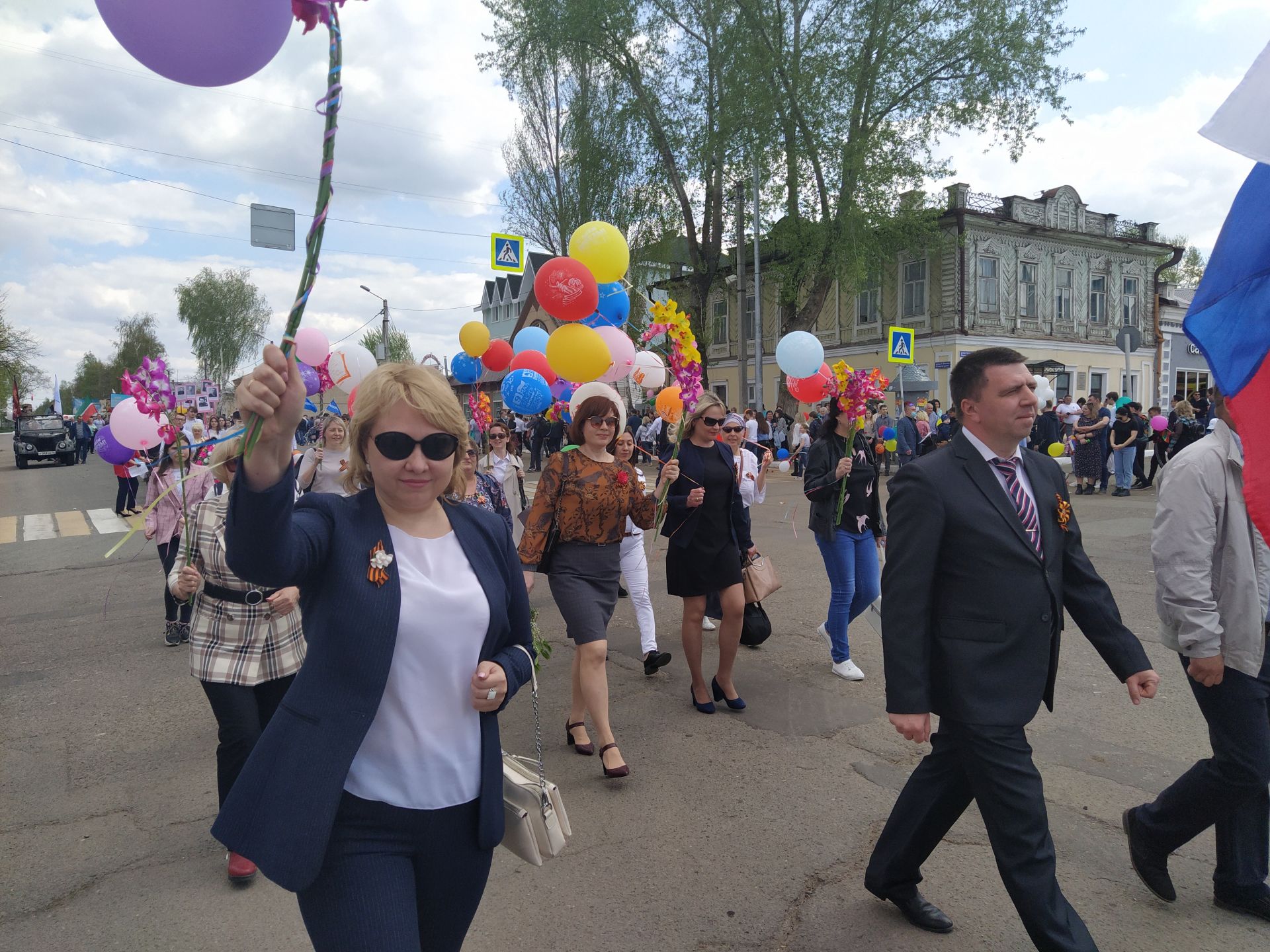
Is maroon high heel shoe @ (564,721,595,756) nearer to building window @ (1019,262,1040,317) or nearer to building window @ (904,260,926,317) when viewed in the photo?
building window @ (904,260,926,317)

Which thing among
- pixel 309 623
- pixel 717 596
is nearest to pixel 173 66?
pixel 309 623

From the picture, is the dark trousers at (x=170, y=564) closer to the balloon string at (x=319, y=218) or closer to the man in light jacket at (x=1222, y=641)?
the balloon string at (x=319, y=218)

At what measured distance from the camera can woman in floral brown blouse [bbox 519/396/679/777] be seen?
4.44m

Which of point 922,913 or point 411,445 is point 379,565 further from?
point 922,913

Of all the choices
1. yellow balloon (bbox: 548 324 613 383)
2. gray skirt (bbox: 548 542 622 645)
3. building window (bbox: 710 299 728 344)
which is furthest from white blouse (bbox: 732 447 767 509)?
building window (bbox: 710 299 728 344)

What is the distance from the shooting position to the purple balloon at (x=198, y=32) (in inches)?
65.7

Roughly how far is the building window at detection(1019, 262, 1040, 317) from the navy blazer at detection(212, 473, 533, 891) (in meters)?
34.9

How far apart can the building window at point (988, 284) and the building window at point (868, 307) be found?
3738 mm

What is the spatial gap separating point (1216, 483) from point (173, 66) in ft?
10.7

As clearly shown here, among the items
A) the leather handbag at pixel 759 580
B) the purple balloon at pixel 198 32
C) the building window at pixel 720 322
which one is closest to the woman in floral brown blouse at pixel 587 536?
the leather handbag at pixel 759 580

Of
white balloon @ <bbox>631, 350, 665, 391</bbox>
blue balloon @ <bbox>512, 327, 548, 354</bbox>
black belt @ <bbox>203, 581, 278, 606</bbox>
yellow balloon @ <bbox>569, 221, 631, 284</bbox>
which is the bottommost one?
black belt @ <bbox>203, 581, 278, 606</bbox>

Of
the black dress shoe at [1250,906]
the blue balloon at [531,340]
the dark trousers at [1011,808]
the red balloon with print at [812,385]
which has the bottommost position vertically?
the black dress shoe at [1250,906]

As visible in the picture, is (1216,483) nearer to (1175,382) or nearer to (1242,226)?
(1242,226)

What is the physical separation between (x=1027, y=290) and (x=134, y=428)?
33.6m
